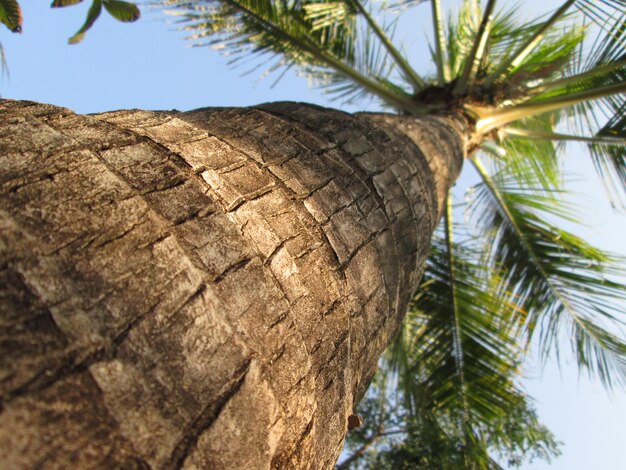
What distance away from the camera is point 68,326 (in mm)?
692

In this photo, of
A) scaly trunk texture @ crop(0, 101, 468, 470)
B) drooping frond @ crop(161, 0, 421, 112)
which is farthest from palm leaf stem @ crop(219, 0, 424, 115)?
scaly trunk texture @ crop(0, 101, 468, 470)

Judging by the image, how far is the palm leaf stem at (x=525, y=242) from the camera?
4.74 m

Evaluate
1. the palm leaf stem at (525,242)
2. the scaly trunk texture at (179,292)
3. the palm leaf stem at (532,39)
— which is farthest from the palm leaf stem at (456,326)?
the scaly trunk texture at (179,292)

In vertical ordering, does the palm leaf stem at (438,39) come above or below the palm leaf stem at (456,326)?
above

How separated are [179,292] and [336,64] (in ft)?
13.9

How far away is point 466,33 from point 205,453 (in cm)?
544

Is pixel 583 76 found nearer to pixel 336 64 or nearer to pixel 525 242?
pixel 525 242

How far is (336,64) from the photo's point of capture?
15.4ft

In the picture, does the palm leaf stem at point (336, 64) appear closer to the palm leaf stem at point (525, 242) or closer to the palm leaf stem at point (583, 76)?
the palm leaf stem at point (583, 76)

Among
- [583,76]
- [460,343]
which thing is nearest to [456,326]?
[460,343]

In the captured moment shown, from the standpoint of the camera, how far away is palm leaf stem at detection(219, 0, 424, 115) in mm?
4184

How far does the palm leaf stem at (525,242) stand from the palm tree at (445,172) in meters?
0.01

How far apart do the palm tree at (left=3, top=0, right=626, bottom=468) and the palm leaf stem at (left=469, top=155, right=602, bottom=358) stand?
0.01m

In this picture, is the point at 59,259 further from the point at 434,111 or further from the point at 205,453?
the point at 434,111
